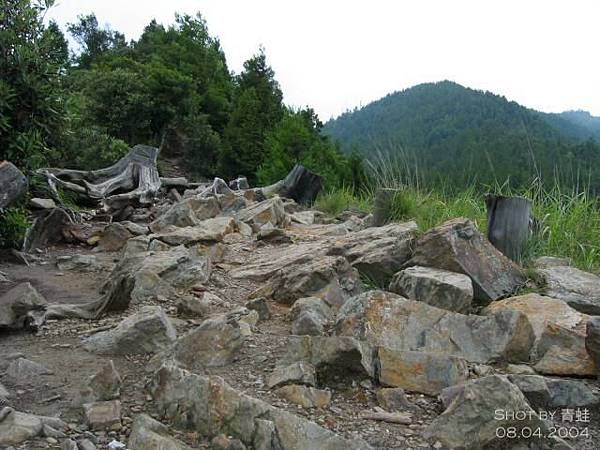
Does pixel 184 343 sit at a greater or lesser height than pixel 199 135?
lesser

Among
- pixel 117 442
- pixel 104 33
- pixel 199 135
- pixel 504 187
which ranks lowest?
pixel 117 442

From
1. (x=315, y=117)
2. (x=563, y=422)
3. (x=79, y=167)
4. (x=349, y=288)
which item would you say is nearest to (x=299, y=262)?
(x=349, y=288)

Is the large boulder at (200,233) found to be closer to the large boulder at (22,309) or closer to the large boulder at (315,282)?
the large boulder at (315,282)

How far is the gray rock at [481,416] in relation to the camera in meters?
1.83

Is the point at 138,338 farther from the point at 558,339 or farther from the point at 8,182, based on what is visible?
the point at 558,339

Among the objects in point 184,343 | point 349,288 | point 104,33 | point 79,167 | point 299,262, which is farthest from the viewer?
point 104,33

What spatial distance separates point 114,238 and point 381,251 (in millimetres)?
2866

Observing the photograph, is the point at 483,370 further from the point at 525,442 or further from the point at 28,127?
the point at 28,127

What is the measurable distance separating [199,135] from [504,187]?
16.0 meters

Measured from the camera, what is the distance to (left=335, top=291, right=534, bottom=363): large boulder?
2.53 m

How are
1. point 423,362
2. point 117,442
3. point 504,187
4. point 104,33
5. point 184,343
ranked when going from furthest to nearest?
point 104,33 < point 504,187 < point 184,343 < point 423,362 < point 117,442

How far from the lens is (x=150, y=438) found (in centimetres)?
175

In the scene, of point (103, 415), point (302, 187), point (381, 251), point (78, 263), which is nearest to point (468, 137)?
point (302, 187)

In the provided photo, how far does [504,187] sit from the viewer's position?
5.00 m
